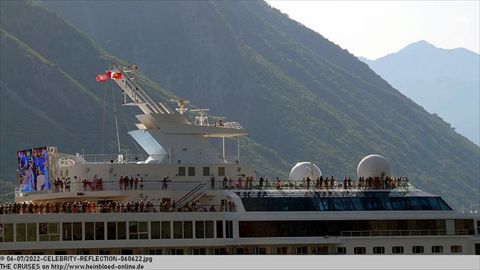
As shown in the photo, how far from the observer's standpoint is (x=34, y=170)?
67.6 metres

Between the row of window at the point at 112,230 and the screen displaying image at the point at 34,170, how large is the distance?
584 centimetres

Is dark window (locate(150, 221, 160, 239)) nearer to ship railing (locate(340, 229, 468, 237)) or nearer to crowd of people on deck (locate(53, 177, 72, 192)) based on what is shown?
crowd of people on deck (locate(53, 177, 72, 192))

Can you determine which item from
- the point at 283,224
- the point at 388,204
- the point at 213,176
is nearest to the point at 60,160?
the point at 213,176

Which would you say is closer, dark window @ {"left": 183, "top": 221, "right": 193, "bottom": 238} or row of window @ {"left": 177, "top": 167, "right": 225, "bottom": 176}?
dark window @ {"left": 183, "top": 221, "right": 193, "bottom": 238}

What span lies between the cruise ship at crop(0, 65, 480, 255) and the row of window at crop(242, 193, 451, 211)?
0.05 metres

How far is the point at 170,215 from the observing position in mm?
61625

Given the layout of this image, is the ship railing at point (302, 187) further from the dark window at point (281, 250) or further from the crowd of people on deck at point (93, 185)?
the crowd of people on deck at point (93, 185)

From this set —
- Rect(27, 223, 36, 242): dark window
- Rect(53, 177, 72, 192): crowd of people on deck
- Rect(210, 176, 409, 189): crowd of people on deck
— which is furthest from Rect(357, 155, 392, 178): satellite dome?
Rect(27, 223, 36, 242): dark window

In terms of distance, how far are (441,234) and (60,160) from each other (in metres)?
21.2

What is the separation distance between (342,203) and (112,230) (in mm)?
12040

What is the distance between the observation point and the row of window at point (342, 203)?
63500mm

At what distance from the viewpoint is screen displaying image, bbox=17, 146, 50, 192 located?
6661 centimetres

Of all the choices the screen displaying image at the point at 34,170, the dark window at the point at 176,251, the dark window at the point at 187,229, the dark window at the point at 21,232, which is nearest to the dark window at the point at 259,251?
the dark window at the point at 187,229

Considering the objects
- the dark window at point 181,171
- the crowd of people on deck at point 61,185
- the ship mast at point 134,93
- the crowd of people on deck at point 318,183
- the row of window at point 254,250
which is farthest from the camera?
the ship mast at point 134,93
